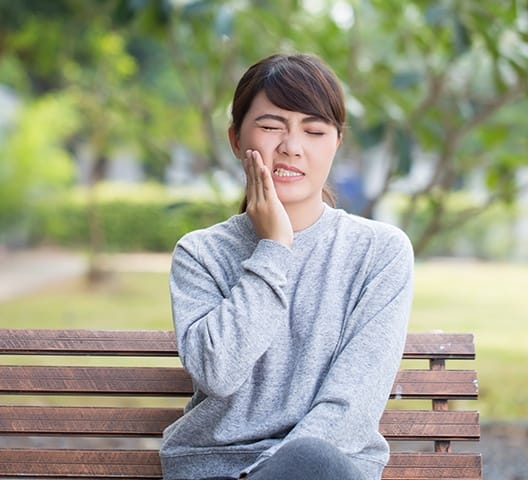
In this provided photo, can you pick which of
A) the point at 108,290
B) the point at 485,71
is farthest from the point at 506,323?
the point at 485,71

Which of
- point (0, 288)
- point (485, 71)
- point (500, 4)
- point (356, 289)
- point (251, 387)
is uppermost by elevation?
point (500, 4)

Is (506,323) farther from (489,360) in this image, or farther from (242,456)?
(242,456)

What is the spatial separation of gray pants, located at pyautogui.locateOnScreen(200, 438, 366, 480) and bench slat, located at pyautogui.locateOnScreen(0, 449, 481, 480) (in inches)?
28.9

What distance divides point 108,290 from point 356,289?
13679 millimetres

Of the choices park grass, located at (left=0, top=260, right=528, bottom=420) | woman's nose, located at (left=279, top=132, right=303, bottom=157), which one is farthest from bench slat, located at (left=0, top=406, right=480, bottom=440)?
park grass, located at (left=0, top=260, right=528, bottom=420)

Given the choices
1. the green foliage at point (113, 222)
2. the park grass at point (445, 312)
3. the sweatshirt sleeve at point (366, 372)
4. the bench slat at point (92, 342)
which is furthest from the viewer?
the green foliage at point (113, 222)

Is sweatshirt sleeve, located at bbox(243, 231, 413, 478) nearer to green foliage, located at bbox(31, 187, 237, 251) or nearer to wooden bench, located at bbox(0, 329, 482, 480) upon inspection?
wooden bench, located at bbox(0, 329, 482, 480)

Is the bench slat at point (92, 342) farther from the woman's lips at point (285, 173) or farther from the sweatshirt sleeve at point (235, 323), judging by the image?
the woman's lips at point (285, 173)

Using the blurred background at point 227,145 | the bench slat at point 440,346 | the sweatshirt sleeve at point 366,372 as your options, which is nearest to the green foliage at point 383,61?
the blurred background at point 227,145

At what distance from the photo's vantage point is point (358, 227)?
2.76 meters

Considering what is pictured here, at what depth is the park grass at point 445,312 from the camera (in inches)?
385

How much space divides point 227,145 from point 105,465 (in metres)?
12.3

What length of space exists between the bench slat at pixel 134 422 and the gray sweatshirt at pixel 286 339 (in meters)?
0.34

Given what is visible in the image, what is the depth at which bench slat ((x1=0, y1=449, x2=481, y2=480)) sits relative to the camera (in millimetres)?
3014
